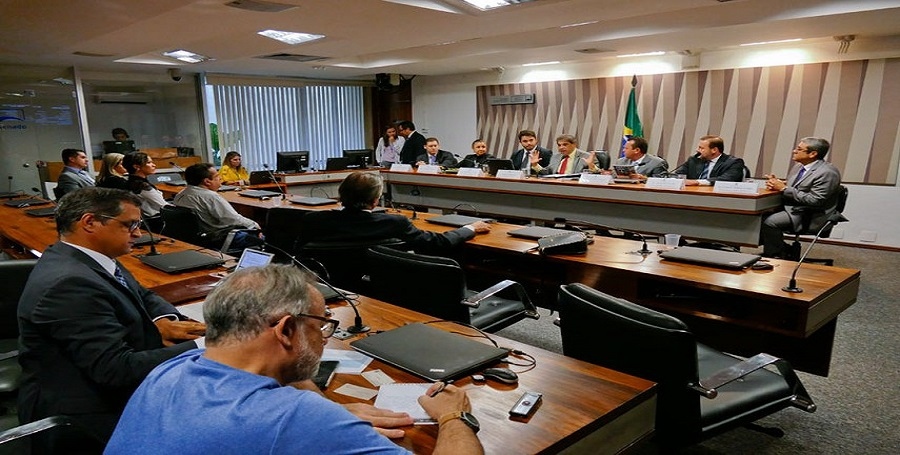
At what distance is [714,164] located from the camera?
5664 mm

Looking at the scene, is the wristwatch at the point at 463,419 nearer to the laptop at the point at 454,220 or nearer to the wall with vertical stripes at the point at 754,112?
the laptop at the point at 454,220

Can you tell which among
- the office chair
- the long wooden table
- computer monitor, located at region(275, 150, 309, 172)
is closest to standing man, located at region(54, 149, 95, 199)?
computer monitor, located at region(275, 150, 309, 172)

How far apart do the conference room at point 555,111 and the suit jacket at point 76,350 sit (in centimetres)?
79

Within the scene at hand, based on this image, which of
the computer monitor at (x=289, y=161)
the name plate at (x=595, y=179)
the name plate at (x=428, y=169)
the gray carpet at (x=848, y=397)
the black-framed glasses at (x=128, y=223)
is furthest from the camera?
the computer monitor at (x=289, y=161)

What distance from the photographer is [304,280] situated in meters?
1.07

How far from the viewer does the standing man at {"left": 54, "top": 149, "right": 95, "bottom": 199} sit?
5332mm

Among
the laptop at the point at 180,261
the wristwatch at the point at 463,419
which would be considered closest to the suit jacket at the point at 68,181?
the laptop at the point at 180,261

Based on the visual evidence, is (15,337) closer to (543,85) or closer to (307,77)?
(543,85)

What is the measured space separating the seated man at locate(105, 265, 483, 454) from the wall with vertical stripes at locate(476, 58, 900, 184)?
685cm

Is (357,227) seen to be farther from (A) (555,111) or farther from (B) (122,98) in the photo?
(B) (122,98)

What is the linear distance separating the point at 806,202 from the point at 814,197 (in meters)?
0.08

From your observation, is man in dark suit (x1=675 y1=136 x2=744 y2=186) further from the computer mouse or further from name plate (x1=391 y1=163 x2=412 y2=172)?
the computer mouse

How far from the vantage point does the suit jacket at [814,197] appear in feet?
15.4

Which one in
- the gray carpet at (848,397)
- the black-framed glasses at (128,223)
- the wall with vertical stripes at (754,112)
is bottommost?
the gray carpet at (848,397)
